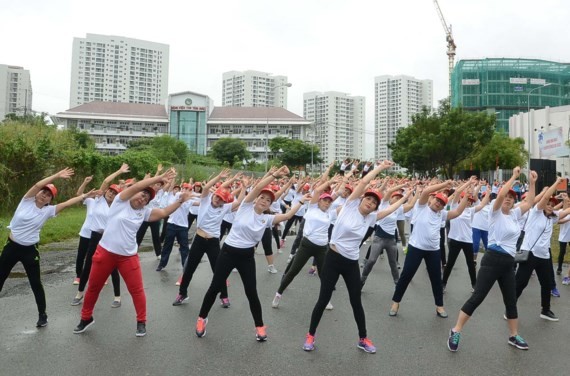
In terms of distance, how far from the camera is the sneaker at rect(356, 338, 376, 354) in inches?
192

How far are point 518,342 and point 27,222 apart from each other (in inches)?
244

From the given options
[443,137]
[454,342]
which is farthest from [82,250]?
[443,137]

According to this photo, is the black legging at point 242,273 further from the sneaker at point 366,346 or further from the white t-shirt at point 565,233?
the white t-shirt at point 565,233

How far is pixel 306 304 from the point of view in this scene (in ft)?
22.6

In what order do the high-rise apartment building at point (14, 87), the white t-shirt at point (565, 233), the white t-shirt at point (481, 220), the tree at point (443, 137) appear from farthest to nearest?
1. the high-rise apartment building at point (14, 87)
2. the tree at point (443, 137)
3. the white t-shirt at point (481, 220)
4. the white t-shirt at point (565, 233)

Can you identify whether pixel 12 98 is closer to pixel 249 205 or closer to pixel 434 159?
pixel 434 159

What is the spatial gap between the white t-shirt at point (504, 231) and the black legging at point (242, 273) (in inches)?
117

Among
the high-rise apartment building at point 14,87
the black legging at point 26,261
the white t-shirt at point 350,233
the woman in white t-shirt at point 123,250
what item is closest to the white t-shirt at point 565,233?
the white t-shirt at point 350,233

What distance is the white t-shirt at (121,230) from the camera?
5.17m

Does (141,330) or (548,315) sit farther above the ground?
(141,330)

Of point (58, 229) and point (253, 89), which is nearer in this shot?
point (58, 229)

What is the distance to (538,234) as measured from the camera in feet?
21.3

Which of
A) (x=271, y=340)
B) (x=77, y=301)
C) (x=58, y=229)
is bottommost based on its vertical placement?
(x=58, y=229)

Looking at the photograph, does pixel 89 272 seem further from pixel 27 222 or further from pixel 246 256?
pixel 246 256
